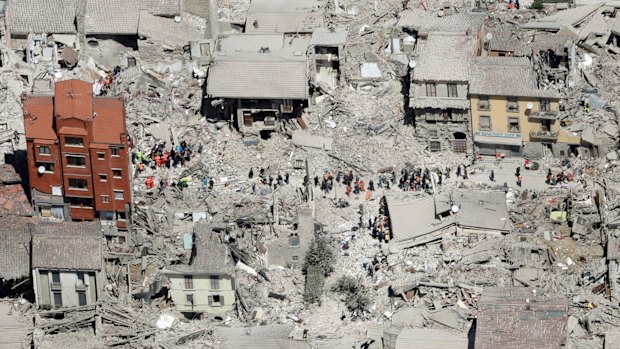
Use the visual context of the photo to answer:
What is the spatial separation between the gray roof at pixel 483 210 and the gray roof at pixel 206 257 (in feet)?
61.5

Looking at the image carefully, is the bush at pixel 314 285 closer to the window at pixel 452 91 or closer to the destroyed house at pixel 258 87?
the destroyed house at pixel 258 87

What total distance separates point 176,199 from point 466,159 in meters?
24.1

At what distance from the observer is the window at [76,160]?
15062cm

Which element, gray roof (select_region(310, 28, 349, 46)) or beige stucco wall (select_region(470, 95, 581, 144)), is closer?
beige stucco wall (select_region(470, 95, 581, 144))

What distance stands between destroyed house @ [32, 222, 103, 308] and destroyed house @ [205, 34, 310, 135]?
18.5m

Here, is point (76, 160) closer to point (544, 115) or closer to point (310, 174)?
point (310, 174)

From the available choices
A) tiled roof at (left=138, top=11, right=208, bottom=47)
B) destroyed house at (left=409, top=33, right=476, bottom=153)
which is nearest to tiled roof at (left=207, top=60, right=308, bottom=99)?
tiled roof at (left=138, top=11, right=208, bottom=47)

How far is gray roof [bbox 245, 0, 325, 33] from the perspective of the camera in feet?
546

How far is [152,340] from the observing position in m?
145

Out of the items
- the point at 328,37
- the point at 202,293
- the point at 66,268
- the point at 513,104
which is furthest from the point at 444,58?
the point at 66,268

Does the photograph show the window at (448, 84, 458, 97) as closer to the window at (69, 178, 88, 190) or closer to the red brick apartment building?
the red brick apartment building

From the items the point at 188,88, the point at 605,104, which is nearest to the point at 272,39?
the point at 188,88

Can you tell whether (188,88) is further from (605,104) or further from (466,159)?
(605,104)

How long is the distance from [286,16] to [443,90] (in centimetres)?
1759
